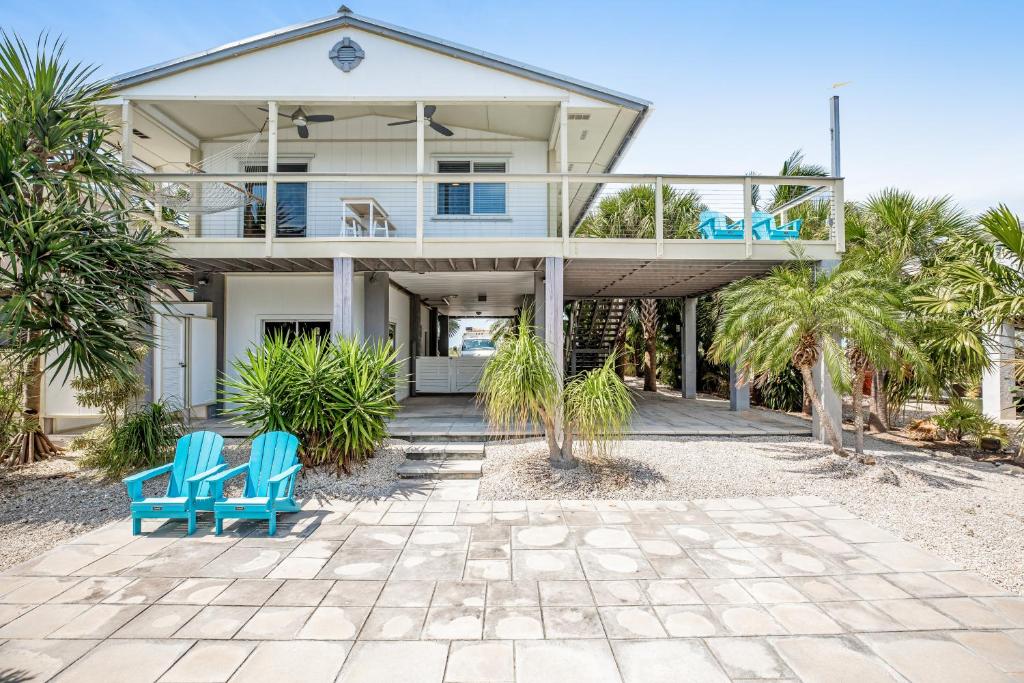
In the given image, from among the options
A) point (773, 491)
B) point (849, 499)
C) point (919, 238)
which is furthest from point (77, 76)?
point (919, 238)

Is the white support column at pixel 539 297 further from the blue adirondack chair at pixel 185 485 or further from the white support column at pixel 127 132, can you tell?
the white support column at pixel 127 132

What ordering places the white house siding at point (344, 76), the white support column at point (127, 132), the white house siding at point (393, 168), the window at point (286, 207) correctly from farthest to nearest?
the window at point (286, 207) → the white house siding at point (393, 168) → the white house siding at point (344, 76) → the white support column at point (127, 132)

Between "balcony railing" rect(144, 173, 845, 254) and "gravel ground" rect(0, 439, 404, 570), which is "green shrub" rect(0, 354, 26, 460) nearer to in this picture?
"gravel ground" rect(0, 439, 404, 570)

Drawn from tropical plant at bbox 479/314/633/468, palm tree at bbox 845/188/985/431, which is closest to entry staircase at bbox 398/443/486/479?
tropical plant at bbox 479/314/633/468

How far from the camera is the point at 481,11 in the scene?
345 inches

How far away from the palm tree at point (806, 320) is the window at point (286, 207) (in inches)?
343

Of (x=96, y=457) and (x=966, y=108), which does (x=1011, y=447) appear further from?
(x=96, y=457)

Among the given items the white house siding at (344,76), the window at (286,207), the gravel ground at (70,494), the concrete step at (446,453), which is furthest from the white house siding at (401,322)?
the gravel ground at (70,494)

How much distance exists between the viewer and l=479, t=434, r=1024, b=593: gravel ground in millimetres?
4371

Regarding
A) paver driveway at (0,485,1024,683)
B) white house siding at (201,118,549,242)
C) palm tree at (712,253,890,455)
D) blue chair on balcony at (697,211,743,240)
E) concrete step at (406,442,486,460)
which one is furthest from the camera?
white house siding at (201,118,549,242)

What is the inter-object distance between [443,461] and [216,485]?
2795mm

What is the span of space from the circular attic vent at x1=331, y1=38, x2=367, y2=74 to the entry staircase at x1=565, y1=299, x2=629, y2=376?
878cm

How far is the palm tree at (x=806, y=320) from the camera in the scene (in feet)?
20.2

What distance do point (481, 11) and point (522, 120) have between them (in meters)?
1.96
